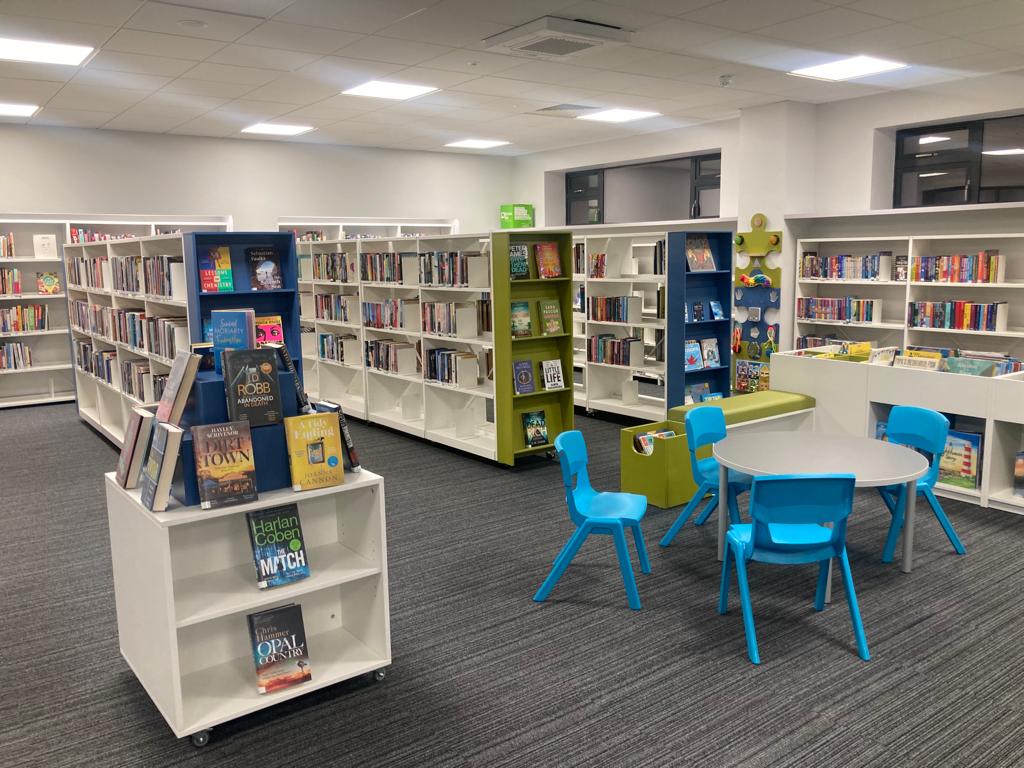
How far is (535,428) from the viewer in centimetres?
673

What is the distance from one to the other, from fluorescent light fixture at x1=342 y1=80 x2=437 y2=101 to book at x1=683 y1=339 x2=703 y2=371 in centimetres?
356

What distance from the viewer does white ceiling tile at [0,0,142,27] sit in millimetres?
4941

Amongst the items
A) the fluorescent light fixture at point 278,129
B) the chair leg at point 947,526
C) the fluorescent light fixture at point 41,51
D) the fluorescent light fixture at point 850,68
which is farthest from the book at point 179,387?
the fluorescent light fixture at point 278,129

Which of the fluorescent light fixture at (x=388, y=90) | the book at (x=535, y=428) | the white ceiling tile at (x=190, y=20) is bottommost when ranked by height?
the book at (x=535, y=428)

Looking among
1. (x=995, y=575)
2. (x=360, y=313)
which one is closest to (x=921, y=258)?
(x=995, y=575)

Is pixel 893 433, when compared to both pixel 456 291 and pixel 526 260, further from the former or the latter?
pixel 456 291

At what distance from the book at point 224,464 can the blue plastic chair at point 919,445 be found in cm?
356

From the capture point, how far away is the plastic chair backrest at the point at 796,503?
3.41 m

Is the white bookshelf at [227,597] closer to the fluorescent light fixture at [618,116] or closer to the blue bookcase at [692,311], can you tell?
the blue bookcase at [692,311]

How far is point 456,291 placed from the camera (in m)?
7.21

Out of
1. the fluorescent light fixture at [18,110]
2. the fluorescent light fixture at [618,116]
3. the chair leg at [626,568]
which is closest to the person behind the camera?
the chair leg at [626,568]

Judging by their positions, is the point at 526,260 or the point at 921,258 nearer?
the point at 526,260

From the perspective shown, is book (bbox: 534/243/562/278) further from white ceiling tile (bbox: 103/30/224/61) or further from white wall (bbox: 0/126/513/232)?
white wall (bbox: 0/126/513/232)

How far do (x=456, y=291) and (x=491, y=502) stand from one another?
2209 millimetres
